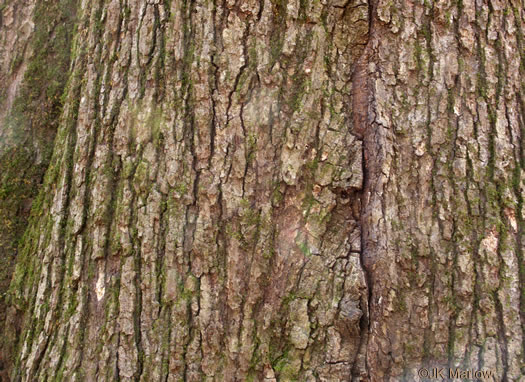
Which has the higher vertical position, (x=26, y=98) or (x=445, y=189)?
(x=26, y=98)

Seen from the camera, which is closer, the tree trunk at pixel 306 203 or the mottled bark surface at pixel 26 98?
the tree trunk at pixel 306 203

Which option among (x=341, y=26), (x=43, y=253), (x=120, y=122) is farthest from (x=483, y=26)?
(x=43, y=253)

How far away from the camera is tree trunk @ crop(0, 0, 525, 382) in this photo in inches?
80.5

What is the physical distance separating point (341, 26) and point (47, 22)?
69.0 inches

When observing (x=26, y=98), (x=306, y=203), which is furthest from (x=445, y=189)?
(x=26, y=98)

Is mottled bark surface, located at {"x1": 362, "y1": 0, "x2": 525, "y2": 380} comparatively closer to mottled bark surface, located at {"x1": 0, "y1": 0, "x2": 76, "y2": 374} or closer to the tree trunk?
the tree trunk

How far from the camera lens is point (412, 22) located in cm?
218

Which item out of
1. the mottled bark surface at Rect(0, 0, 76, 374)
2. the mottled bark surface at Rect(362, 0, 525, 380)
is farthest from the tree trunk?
the mottled bark surface at Rect(0, 0, 76, 374)

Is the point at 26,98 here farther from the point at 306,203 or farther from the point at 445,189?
the point at 445,189

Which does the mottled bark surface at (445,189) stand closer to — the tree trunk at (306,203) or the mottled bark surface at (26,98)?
the tree trunk at (306,203)

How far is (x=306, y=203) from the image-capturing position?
213cm

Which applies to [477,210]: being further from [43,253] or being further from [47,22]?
[47,22]

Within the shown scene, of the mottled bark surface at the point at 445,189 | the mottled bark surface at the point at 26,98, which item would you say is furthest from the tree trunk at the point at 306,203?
the mottled bark surface at the point at 26,98

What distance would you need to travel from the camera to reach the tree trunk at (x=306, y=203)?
2045 mm
